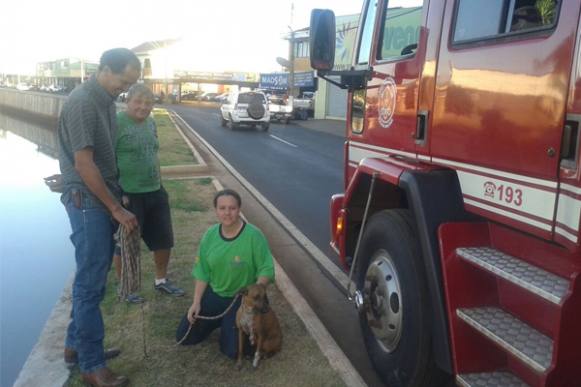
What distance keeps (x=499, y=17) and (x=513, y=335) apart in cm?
145

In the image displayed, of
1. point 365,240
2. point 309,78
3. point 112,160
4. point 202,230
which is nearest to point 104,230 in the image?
point 112,160

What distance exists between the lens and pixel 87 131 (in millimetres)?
2951

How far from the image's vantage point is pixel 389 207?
3723 millimetres

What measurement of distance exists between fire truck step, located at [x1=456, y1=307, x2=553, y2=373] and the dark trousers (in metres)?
1.61

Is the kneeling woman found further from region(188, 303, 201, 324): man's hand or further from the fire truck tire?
the fire truck tire

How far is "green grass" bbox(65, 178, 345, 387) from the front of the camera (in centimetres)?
333

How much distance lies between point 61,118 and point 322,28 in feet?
5.91

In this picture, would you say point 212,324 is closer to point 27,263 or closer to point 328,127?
point 27,263

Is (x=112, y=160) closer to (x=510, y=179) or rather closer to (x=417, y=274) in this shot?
(x=417, y=274)

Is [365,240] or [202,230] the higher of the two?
[365,240]

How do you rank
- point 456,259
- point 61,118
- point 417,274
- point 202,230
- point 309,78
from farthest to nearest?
point 309,78 → point 202,230 → point 61,118 → point 417,274 → point 456,259

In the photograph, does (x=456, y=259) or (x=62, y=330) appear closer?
(x=456, y=259)

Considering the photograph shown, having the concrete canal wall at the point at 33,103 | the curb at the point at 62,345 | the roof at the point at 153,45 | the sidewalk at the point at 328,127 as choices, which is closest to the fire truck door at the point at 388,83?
the curb at the point at 62,345

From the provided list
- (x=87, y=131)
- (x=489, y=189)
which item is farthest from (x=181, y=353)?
(x=489, y=189)
